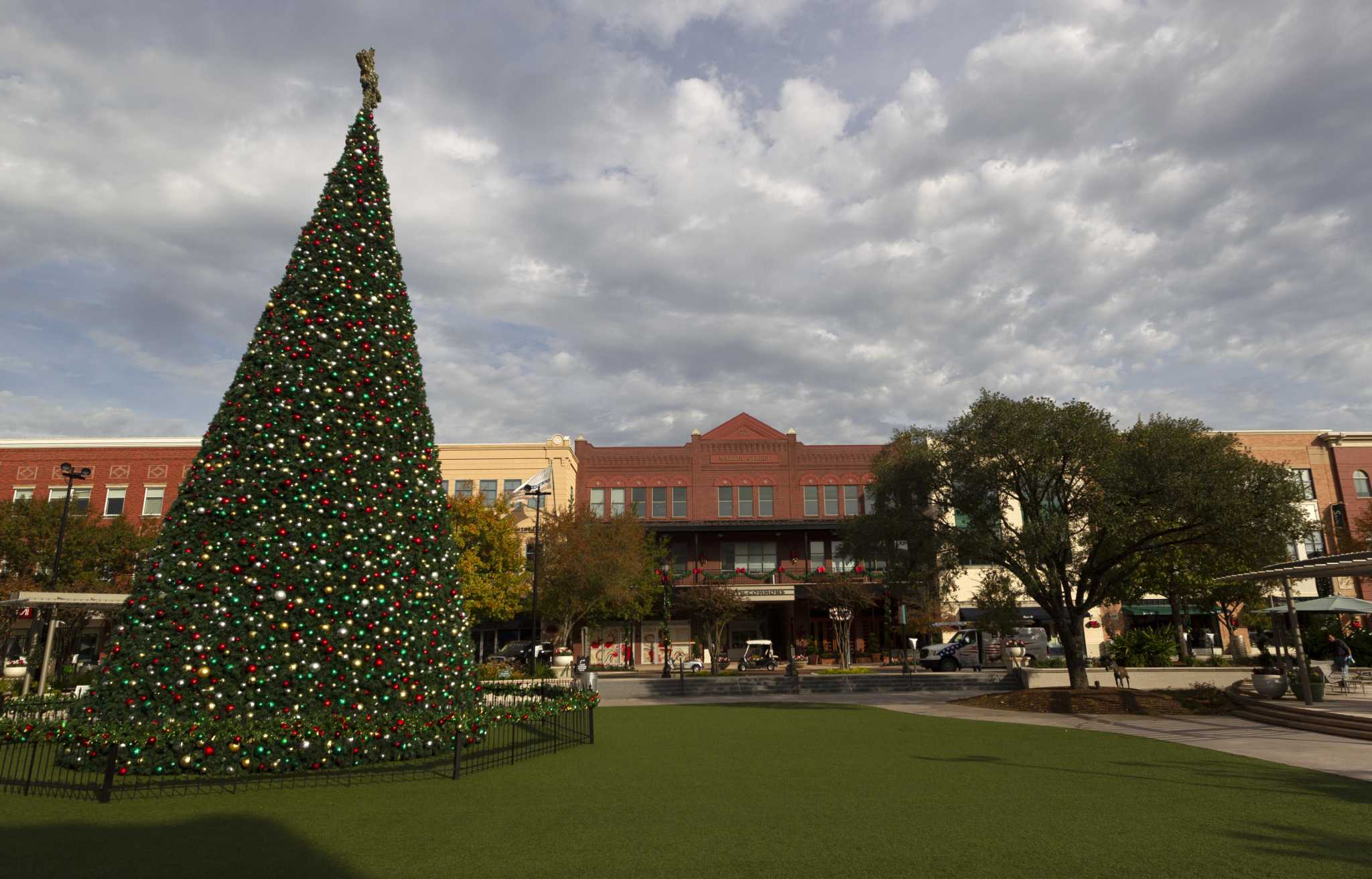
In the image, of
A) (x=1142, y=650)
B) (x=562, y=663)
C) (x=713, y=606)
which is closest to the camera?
(x=562, y=663)

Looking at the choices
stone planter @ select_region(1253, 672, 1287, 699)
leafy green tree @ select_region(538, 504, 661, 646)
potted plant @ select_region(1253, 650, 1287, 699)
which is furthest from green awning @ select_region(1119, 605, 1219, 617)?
leafy green tree @ select_region(538, 504, 661, 646)

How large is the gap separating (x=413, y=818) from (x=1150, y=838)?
24.0 feet

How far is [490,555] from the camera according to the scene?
33906 mm

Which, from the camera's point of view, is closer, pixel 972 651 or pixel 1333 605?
pixel 1333 605

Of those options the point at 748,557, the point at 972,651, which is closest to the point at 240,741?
the point at 972,651

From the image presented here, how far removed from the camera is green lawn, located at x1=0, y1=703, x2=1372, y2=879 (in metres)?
6.37

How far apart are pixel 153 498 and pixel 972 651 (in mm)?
42887

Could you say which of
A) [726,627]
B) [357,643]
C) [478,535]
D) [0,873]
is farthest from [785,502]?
[0,873]

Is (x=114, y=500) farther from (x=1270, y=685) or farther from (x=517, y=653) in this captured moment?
(x=1270, y=685)

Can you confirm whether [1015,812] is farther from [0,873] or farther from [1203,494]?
[1203,494]

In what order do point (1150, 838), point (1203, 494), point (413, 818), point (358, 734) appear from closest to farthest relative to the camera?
point (1150, 838)
point (413, 818)
point (358, 734)
point (1203, 494)

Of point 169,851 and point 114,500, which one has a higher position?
point 114,500

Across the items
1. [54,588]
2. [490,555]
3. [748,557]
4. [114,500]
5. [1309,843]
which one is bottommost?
[1309,843]

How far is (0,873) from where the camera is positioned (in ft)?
20.0
